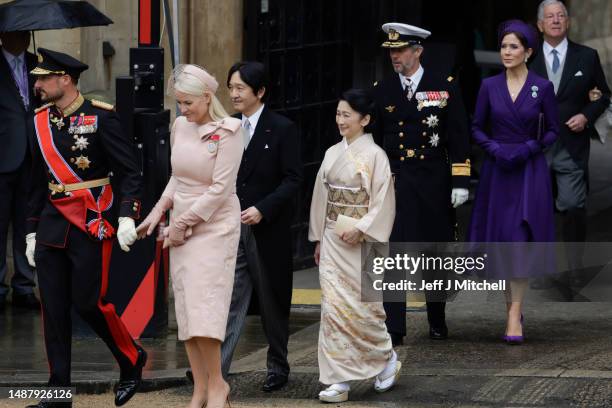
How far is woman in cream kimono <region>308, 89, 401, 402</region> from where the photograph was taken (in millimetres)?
8750

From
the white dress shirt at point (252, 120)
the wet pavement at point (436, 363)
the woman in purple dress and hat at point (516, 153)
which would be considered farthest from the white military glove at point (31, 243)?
the woman in purple dress and hat at point (516, 153)

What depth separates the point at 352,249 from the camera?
29.0 ft

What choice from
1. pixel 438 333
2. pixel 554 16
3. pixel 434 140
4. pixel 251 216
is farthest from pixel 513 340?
pixel 554 16

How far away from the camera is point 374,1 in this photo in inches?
544

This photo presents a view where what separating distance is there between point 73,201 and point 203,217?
74 centimetres

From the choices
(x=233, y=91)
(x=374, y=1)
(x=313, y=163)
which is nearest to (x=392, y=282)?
(x=233, y=91)

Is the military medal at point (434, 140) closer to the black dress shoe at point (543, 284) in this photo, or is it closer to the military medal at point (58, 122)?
the black dress shoe at point (543, 284)

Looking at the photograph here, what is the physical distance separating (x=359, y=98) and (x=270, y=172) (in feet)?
2.07

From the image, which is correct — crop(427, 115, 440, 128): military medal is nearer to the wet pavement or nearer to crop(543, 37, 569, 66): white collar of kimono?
the wet pavement

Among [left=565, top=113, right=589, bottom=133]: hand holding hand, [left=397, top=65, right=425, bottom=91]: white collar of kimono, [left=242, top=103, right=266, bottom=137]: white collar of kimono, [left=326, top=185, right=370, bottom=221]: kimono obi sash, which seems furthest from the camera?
[left=565, top=113, right=589, bottom=133]: hand holding hand

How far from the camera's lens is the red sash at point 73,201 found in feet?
27.8

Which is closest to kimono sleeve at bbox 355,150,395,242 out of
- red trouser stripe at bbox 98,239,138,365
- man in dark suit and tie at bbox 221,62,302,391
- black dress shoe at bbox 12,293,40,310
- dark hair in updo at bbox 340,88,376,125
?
dark hair in updo at bbox 340,88,376,125

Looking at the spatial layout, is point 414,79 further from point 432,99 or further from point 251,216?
point 251,216

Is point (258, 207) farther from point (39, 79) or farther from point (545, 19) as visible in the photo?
point (545, 19)
